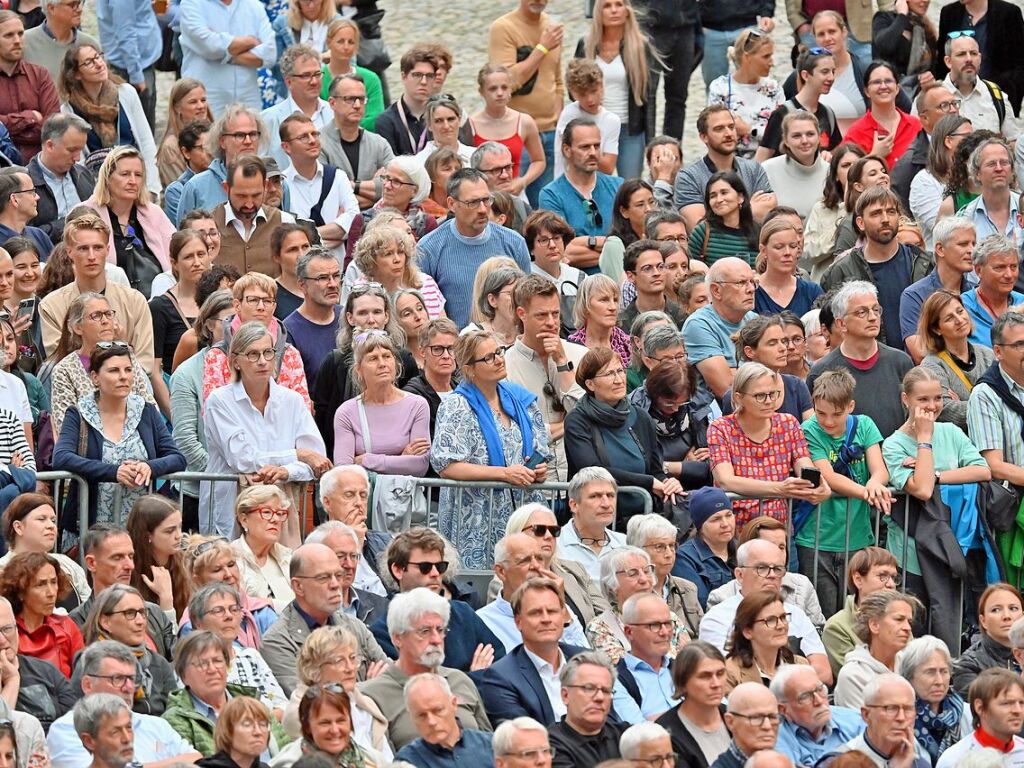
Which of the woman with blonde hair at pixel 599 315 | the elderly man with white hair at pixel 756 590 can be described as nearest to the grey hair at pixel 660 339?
the woman with blonde hair at pixel 599 315

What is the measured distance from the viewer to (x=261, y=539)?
12.5 m

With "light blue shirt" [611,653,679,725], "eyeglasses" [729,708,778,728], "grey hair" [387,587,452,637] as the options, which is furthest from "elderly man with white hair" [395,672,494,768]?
"eyeglasses" [729,708,778,728]

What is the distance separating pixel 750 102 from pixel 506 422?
580 cm

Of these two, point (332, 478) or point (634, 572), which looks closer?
point (634, 572)

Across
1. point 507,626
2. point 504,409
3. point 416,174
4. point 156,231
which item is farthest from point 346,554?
point 416,174

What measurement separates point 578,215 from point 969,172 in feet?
8.59

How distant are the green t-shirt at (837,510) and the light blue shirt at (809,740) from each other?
190 centimetres

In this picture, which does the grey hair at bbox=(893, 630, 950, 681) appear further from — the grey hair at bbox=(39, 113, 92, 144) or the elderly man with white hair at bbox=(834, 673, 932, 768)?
the grey hair at bbox=(39, 113, 92, 144)

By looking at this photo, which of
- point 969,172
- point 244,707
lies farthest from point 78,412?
point 969,172

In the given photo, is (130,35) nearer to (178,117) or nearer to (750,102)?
(178,117)

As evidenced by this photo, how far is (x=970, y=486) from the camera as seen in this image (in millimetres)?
14125

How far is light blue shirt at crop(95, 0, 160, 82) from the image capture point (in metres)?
19.2

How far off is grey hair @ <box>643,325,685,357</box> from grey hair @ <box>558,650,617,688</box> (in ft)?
9.46

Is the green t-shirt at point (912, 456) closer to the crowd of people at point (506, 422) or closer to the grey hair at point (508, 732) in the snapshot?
the crowd of people at point (506, 422)
